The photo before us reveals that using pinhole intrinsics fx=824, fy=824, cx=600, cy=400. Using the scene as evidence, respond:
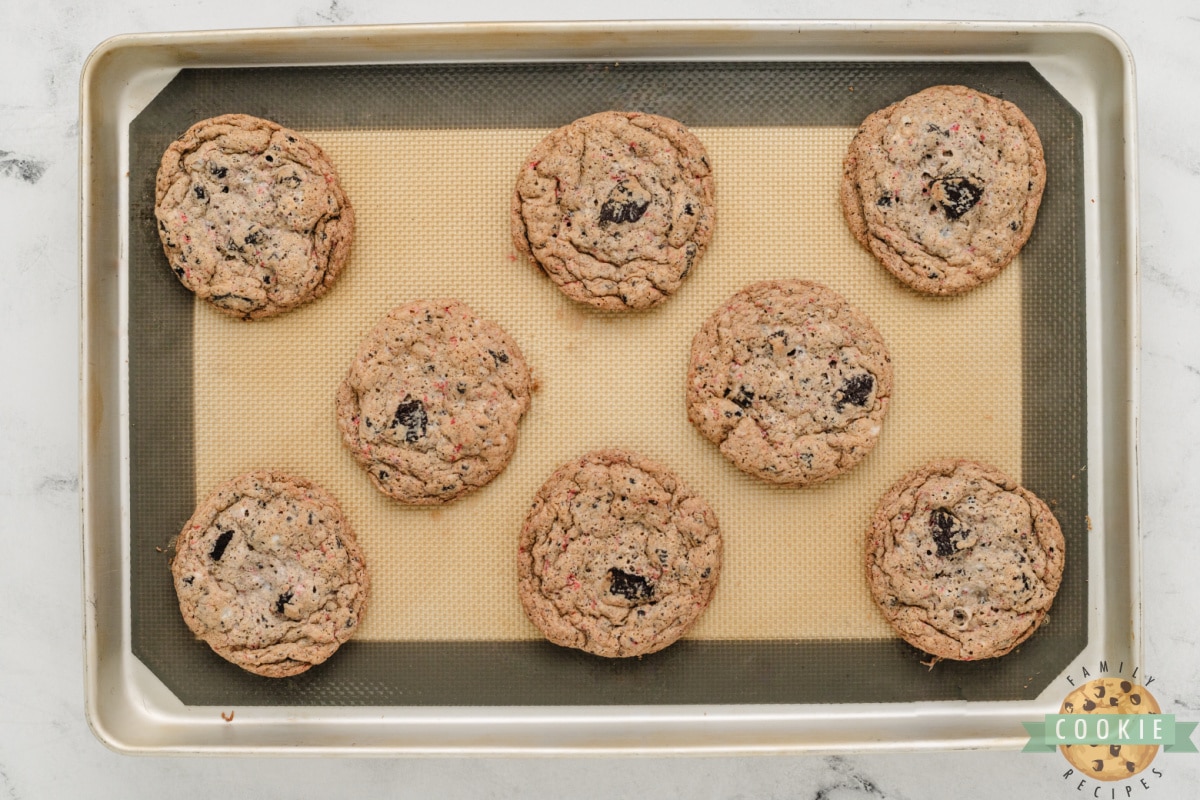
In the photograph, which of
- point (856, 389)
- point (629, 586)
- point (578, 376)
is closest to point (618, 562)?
point (629, 586)

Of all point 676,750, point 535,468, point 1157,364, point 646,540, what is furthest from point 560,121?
point 1157,364

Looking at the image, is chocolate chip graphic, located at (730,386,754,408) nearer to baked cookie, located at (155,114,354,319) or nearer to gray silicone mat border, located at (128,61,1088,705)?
gray silicone mat border, located at (128,61,1088,705)

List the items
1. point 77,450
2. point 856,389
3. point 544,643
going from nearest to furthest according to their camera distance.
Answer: point 856,389 → point 544,643 → point 77,450

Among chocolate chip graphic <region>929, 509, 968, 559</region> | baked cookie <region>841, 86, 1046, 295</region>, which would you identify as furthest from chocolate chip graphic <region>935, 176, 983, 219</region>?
chocolate chip graphic <region>929, 509, 968, 559</region>

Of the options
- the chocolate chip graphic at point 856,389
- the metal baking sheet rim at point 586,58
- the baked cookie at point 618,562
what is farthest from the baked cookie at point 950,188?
the baked cookie at point 618,562

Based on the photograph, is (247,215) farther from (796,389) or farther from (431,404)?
(796,389)

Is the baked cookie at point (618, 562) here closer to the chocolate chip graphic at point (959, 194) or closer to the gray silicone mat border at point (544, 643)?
the gray silicone mat border at point (544, 643)

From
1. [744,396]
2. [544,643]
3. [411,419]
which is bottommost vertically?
[544,643]

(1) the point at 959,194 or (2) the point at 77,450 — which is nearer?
(1) the point at 959,194
